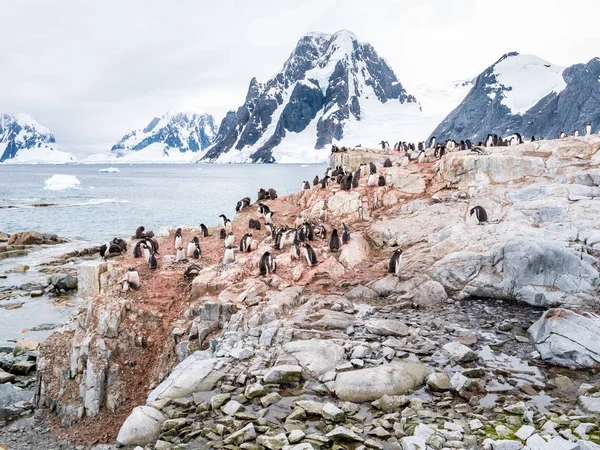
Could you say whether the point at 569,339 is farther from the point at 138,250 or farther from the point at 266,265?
the point at 138,250

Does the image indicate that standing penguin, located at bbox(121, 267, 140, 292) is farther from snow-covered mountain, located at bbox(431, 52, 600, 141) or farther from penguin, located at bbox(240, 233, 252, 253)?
snow-covered mountain, located at bbox(431, 52, 600, 141)

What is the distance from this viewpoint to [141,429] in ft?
22.0

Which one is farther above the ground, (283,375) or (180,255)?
(180,255)

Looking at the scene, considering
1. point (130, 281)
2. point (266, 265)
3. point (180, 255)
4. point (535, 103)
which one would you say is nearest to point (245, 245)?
point (180, 255)

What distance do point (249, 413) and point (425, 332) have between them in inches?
173

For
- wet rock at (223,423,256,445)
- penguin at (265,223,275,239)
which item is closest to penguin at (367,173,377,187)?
penguin at (265,223,275,239)

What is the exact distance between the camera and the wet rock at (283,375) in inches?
302

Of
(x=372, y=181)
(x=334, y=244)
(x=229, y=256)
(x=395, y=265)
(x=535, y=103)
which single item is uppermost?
(x=535, y=103)

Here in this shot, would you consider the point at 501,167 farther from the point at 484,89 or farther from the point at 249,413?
the point at 484,89

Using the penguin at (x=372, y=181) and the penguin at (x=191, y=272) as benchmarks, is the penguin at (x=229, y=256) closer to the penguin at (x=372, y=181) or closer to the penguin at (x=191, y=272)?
the penguin at (x=191, y=272)

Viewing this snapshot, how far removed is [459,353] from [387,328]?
169 centimetres

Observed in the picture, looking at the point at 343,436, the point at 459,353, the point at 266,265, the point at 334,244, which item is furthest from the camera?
the point at 334,244

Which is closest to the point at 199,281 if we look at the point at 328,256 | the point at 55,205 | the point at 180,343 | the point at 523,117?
the point at 180,343

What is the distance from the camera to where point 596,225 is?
13.8 meters
